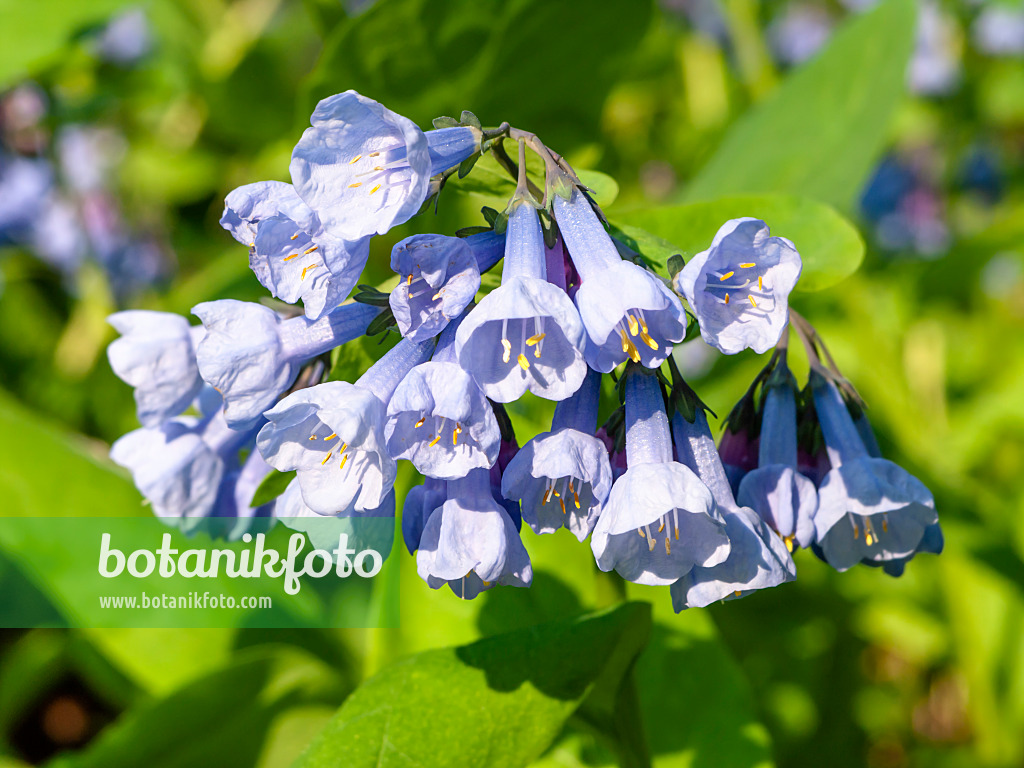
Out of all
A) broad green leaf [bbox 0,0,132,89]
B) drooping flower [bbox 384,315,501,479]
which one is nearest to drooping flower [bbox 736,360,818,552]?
drooping flower [bbox 384,315,501,479]

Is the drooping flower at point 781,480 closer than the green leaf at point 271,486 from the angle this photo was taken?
Yes

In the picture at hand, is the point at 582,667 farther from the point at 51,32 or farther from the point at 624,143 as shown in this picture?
the point at 624,143

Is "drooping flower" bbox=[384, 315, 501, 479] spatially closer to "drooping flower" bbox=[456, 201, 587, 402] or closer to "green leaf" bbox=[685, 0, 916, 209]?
"drooping flower" bbox=[456, 201, 587, 402]

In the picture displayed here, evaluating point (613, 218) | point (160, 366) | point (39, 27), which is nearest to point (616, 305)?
point (613, 218)

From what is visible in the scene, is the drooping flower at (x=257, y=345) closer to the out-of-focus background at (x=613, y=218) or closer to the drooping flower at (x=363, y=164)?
the drooping flower at (x=363, y=164)

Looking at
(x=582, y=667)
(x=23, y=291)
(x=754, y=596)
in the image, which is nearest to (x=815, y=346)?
(x=582, y=667)

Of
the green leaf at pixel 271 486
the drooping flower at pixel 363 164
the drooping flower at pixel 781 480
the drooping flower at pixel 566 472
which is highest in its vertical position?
the drooping flower at pixel 363 164
